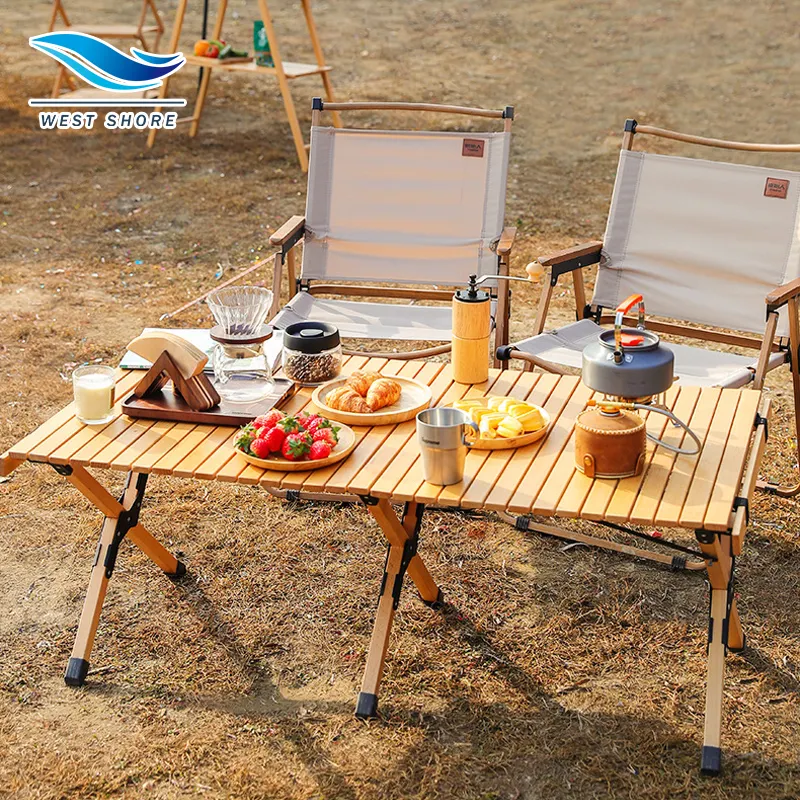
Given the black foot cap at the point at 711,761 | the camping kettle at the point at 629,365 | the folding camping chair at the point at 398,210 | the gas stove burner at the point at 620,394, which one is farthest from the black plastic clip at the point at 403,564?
the folding camping chair at the point at 398,210

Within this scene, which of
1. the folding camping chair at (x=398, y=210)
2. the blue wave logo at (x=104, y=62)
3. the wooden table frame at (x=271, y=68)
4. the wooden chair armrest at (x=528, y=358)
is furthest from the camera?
the blue wave logo at (x=104, y=62)

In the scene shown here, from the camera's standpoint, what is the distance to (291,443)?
2.29 metres

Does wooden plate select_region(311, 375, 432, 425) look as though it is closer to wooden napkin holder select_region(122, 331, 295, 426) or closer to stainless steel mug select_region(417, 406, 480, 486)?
wooden napkin holder select_region(122, 331, 295, 426)

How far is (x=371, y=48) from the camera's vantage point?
10211 mm

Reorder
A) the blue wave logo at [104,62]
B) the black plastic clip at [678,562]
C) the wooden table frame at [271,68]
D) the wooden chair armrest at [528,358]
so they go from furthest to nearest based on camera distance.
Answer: the blue wave logo at [104,62] → the wooden table frame at [271,68] → the wooden chair armrest at [528,358] → the black plastic clip at [678,562]

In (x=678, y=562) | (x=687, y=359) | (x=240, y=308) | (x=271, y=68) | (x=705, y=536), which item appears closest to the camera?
(x=705, y=536)

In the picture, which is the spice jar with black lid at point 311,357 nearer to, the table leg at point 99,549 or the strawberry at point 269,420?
the strawberry at point 269,420

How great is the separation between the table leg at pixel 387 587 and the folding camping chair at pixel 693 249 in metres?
1.09

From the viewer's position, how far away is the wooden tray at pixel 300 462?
2275 millimetres

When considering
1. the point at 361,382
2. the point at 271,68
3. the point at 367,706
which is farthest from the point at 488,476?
the point at 271,68

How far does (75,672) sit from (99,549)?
0.99 feet

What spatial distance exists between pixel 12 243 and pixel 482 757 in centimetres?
453

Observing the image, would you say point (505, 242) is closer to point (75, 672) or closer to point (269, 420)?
point (269, 420)

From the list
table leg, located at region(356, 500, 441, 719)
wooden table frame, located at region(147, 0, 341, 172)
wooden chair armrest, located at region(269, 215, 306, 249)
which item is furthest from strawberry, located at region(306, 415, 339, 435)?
wooden table frame, located at region(147, 0, 341, 172)
